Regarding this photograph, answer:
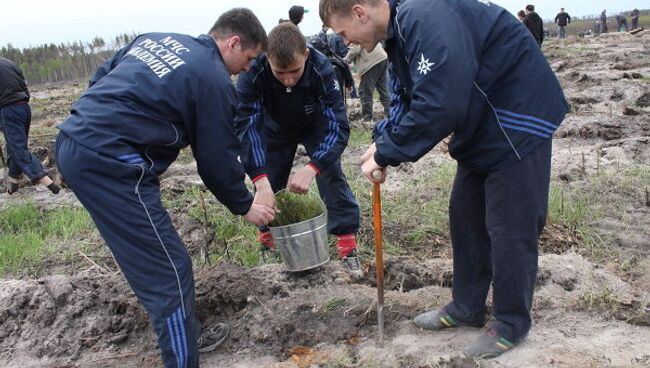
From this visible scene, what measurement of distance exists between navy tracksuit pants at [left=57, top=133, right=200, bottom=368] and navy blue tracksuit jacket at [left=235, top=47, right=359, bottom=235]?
1.16 m

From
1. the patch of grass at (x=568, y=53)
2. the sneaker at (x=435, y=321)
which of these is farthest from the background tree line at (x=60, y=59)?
the sneaker at (x=435, y=321)

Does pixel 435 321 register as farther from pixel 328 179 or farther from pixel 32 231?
pixel 32 231

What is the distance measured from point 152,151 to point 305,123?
5.35 ft

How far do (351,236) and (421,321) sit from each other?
46.4 inches

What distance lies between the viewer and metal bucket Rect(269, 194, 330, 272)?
357 centimetres

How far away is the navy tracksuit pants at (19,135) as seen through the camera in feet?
23.9

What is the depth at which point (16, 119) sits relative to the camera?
7.32 m

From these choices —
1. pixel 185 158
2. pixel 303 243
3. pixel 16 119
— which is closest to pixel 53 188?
pixel 16 119

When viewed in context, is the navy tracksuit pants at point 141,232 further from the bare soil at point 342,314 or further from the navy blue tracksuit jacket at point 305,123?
the navy blue tracksuit jacket at point 305,123

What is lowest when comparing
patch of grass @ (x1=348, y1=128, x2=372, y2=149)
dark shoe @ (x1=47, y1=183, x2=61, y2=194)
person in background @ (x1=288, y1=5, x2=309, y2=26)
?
dark shoe @ (x1=47, y1=183, x2=61, y2=194)

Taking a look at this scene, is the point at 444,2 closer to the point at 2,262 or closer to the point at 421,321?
the point at 421,321

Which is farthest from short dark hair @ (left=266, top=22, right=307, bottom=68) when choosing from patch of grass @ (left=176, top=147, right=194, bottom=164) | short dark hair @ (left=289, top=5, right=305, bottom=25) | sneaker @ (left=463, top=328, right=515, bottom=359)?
patch of grass @ (left=176, top=147, right=194, bottom=164)

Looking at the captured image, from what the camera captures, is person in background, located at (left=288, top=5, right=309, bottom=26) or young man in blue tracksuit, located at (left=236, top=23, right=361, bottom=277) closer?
young man in blue tracksuit, located at (left=236, top=23, right=361, bottom=277)

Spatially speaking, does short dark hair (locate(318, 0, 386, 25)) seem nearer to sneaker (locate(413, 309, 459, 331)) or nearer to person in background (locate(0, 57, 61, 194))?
sneaker (locate(413, 309, 459, 331))
